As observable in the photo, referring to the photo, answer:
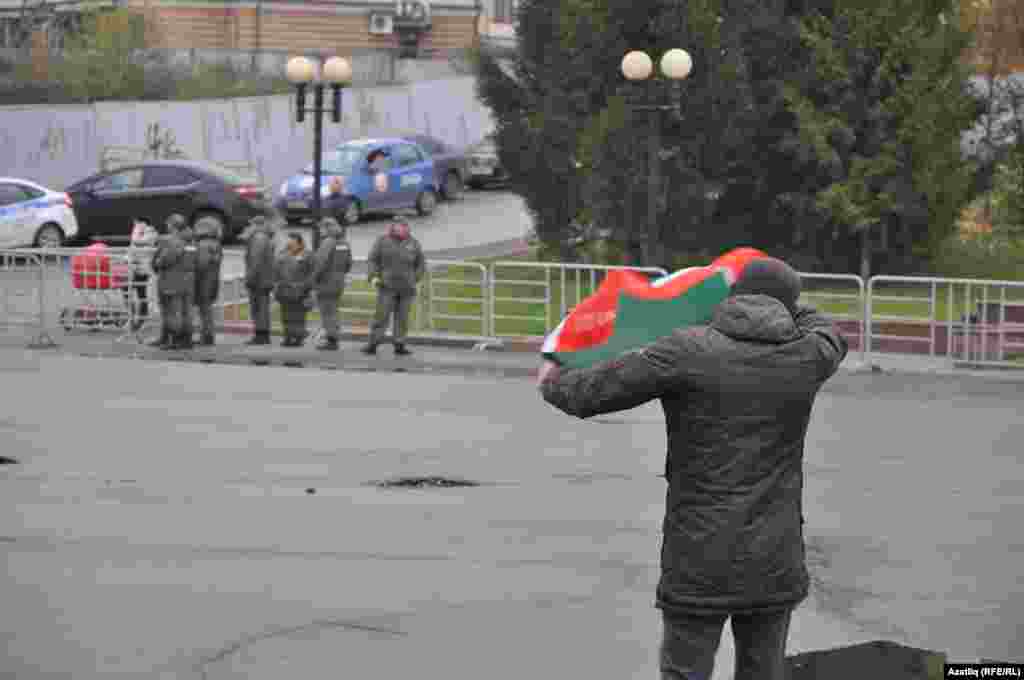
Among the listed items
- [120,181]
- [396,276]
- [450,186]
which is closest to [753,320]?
[396,276]

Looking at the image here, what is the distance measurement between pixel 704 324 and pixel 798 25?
78.5ft

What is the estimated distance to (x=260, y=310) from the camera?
979 inches

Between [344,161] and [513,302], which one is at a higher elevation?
[344,161]

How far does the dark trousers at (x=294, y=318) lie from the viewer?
24.6 metres

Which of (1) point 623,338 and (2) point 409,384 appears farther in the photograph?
(2) point 409,384

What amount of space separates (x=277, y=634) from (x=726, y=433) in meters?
3.62

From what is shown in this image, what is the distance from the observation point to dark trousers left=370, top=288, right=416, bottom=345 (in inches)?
934

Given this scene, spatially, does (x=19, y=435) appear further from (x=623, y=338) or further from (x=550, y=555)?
(x=623, y=338)

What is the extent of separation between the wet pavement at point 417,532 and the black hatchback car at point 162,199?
664 inches

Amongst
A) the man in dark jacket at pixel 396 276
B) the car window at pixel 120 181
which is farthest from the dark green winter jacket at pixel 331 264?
the car window at pixel 120 181

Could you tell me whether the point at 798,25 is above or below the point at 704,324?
above

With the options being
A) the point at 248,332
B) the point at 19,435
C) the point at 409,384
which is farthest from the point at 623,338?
the point at 248,332

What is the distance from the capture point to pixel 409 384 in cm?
2092

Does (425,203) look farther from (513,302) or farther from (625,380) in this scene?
(625,380)
